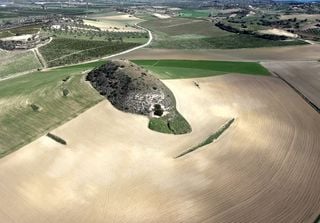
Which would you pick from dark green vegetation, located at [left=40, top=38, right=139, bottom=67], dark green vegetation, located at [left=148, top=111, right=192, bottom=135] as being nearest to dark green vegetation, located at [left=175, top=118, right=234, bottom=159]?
dark green vegetation, located at [left=148, top=111, right=192, bottom=135]

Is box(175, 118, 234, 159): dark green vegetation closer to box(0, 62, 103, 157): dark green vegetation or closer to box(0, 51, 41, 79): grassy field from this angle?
box(0, 62, 103, 157): dark green vegetation

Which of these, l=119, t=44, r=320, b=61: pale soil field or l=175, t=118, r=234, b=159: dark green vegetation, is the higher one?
Answer: l=175, t=118, r=234, b=159: dark green vegetation

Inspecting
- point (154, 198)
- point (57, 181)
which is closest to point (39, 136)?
point (57, 181)

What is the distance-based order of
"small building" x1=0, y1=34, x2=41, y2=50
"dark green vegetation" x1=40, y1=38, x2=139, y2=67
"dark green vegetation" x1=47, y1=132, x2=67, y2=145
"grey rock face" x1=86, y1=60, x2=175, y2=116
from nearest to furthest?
"dark green vegetation" x1=47, y1=132, x2=67, y2=145, "grey rock face" x1=86, y1=60, x2=175, y2=116, "dark green vegetation" x1=40, y1=38, x2=139, y2=67, "small building" x1=0, y1=34, x2=41, y2=50

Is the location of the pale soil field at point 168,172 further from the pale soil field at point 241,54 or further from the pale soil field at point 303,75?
the pale soil field at point 241,54

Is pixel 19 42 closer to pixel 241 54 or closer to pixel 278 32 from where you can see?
pixel 241 54

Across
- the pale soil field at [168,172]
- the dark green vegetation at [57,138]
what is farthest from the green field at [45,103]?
the pale soil field at [168,172]

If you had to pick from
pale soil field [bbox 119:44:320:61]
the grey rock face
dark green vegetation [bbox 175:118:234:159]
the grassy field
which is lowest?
pale soil field [bbox 119:44:320:61]
